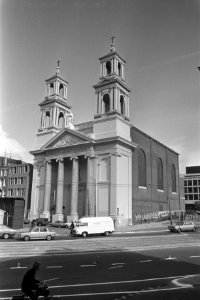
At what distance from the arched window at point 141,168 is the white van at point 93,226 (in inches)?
930

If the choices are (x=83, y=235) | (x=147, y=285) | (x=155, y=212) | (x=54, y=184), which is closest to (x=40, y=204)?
(x=54, y=184)

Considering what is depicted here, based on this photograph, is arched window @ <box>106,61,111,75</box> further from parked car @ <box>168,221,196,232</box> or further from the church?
parked car @ <box>168,221,196,232</box>

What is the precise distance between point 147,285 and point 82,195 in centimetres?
4848

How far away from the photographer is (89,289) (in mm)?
10320

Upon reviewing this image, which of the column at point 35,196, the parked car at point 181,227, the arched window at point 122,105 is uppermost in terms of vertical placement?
the arched window at point 122,105

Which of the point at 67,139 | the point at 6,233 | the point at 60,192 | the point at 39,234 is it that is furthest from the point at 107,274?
the point at 67,139

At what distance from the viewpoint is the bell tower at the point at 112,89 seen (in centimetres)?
5847

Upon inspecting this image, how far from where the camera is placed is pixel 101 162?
5625 cm

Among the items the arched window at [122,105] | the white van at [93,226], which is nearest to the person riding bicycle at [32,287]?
the white van at [93,226]

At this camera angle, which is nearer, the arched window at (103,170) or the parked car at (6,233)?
the parked car at (6,233)

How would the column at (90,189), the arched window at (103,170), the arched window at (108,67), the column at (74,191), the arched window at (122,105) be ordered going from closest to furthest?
1. the column at (90,189)
2. the arched window at (103,170)
3. the column at (74,191)
4. the arched window at (122,105)
5. the arched window at (108,67)

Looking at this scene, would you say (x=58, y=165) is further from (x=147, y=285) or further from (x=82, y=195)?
(x=147, y=285)

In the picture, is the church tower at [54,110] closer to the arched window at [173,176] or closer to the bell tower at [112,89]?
the bell tower at [112,89]

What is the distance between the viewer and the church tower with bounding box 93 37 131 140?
→ 185ft
